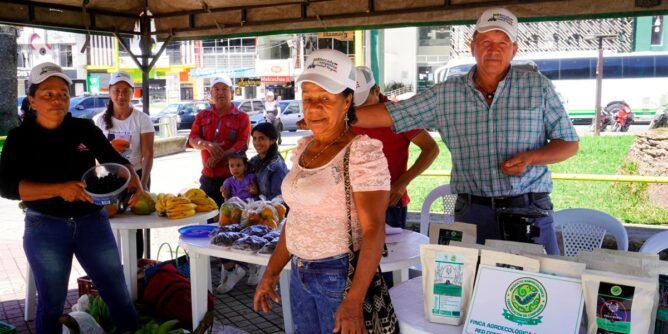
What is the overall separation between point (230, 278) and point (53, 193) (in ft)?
7.94

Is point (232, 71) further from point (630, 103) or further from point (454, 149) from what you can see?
point (454, 149)

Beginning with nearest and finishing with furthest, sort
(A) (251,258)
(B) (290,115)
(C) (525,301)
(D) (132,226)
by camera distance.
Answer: (C) (525,301), (A) (251,258), (D) (132,226), (B) (290,115)

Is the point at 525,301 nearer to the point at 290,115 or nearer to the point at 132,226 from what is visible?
the point at 132,226

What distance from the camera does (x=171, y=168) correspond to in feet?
47.1

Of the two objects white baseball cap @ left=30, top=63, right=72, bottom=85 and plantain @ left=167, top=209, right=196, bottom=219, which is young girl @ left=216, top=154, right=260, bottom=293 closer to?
plantain @ left=167, top=209, right=196, bottom=219

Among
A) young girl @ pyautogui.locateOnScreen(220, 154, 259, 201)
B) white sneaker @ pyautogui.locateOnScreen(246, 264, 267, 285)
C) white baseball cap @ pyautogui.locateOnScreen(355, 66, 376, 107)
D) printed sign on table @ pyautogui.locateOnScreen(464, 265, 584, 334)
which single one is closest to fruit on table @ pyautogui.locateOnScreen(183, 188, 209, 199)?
young girl @ pyautogui.locateOnScreen(220, 154, 259, 201)

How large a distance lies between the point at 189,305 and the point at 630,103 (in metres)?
24.4

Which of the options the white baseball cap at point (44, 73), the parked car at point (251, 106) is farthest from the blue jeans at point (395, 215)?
the parked car at point (251, 106)

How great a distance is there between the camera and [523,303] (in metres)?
1.74

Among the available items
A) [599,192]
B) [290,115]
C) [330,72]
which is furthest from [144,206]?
[290,115]

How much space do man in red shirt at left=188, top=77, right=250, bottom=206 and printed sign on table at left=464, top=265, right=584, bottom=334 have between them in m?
3.83

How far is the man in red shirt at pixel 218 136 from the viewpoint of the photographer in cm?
540

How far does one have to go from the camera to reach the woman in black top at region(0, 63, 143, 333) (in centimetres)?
300

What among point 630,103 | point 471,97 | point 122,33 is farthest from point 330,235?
point 630,103
